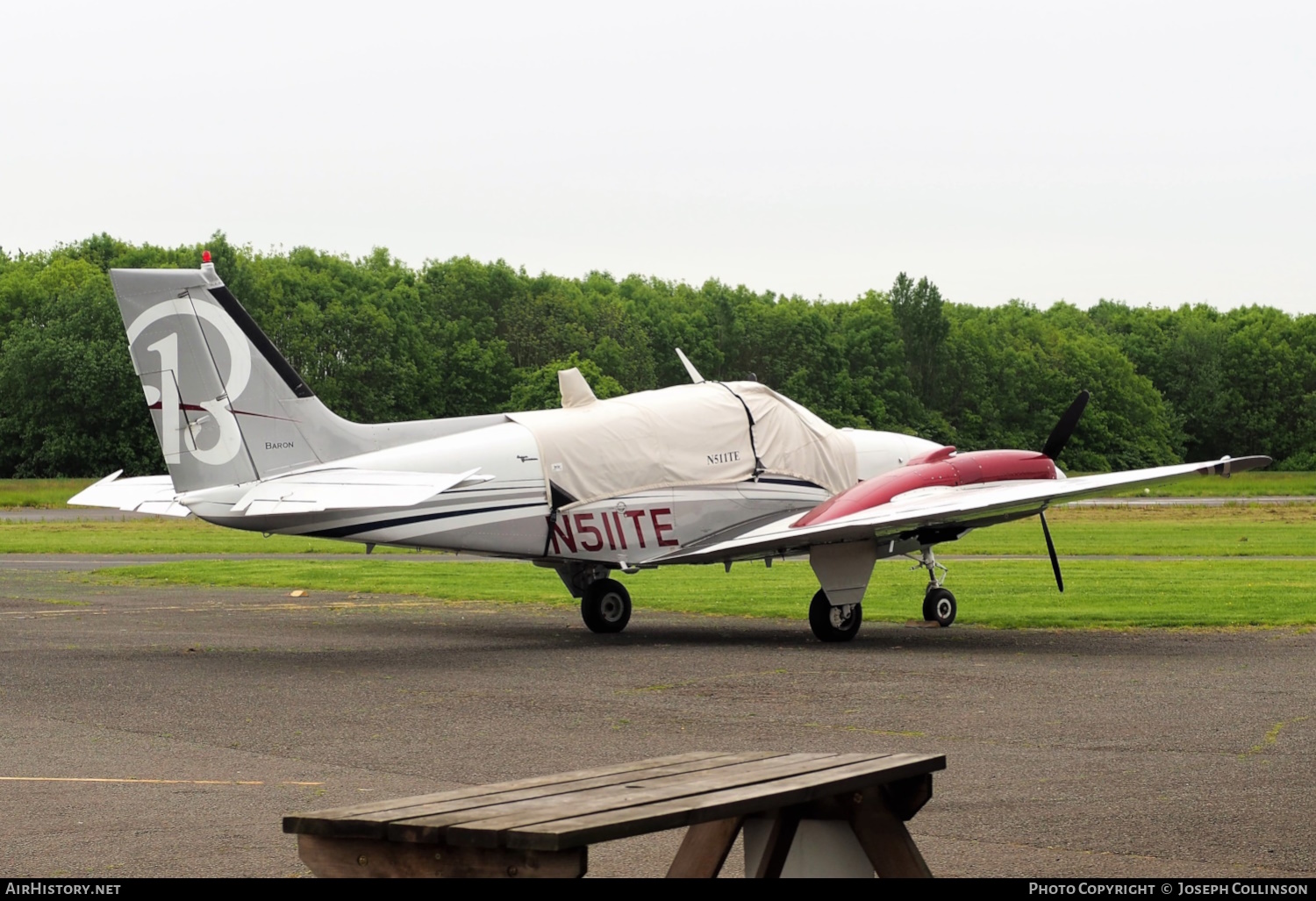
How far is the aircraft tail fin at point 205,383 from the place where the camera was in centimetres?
1758

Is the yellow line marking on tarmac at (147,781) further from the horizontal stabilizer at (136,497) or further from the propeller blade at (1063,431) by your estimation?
the propeller blade at (1063,431)

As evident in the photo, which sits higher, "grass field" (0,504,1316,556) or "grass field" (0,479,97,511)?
"grass field" (0,479,97,511)

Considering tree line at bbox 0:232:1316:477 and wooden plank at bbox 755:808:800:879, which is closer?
wooden plank at bbox 755:808:800:879

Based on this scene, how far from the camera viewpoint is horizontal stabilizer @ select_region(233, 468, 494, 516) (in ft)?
53.9

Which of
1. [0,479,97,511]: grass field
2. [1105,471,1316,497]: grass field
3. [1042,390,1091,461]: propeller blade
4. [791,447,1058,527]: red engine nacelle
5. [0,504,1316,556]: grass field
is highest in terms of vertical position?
[0,479,97,511]: grass field

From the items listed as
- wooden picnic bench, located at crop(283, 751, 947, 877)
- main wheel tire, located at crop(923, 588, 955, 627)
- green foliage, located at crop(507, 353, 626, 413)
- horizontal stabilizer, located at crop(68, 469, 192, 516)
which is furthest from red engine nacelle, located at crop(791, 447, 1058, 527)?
green foliage, located at crop(507, 353, 626, 413)

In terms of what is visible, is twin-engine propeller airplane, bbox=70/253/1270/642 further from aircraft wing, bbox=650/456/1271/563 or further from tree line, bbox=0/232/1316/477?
tree line, bbox=0/232/1316/477

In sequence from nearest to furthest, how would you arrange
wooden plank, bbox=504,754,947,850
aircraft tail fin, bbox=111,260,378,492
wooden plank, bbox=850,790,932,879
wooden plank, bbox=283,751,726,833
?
wooden plank, bbox=504,754,947,850
wooden plank, bbox=283,751,726,833
wooden plank, bbox=850,790,932,879
aircraft tail fin, bbox=111,260,378,492

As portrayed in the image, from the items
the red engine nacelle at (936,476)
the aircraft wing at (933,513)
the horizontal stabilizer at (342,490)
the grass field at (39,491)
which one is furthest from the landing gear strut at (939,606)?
the grass field at (39,491)

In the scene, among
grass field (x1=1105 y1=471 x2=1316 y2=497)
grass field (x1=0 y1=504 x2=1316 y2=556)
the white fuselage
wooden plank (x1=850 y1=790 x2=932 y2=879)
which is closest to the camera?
wooden plank (x1=850 y1=790 x2=932 y2=879)

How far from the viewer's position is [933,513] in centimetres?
1772

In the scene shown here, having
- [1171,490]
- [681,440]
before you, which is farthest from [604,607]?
[1171,490]

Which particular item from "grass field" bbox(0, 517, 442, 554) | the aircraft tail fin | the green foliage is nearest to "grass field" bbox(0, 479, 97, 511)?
"grass field" bbox(0, 517, 442, 554)

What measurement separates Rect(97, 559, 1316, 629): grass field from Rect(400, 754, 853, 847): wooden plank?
607 inches
